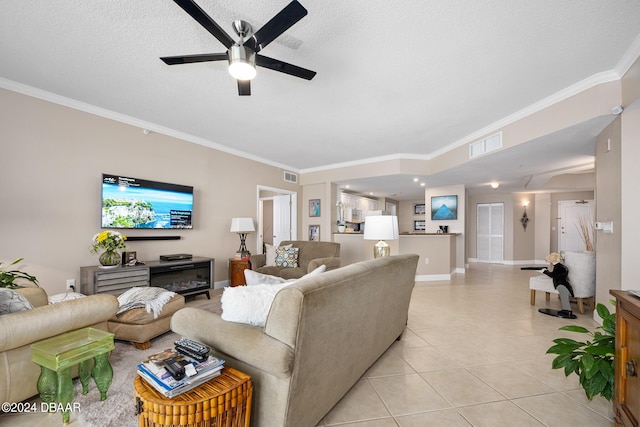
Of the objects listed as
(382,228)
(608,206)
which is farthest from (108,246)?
(608,206)

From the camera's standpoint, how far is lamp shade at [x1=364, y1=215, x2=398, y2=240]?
3252mm

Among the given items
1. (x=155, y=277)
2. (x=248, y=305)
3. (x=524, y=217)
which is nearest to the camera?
(x=248, y=305)

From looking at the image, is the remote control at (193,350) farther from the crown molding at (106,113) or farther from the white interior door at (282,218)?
the white interior door at (282,218)

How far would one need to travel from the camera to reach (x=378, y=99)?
3.18 metres

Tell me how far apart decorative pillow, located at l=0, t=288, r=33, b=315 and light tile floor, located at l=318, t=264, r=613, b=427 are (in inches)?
77.8

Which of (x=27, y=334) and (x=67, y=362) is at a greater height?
(x=27, y=334)

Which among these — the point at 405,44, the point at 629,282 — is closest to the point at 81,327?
the point at 405,44

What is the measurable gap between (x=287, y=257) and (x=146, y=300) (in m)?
2.29

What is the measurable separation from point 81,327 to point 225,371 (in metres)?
1.34

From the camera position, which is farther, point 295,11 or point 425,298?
point 425,298

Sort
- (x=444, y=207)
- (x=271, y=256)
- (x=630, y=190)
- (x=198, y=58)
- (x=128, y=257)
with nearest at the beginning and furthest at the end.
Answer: (x=198, y=58), (x=630, y=190), (x=128, y=257), (x=271, y=256), (x=444, y=207)

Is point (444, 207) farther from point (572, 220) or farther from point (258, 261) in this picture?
point (258, 261)

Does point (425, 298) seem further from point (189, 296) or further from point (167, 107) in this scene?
point (167, 107)

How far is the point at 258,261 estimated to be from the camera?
15.3 ft
